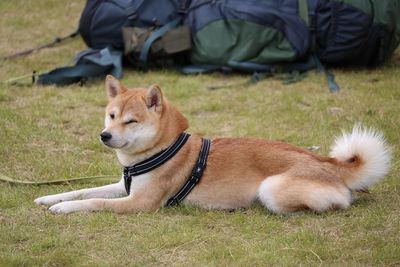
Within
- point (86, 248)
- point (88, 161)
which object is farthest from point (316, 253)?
point (88, 161)

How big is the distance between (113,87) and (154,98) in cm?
35

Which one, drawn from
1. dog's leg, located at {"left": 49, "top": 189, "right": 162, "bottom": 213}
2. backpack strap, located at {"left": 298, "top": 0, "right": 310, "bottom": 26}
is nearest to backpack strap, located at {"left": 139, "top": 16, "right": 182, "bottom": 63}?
backpack strap, located at {"left": 298, "top": 0, "right": 310, "bottom": 26}

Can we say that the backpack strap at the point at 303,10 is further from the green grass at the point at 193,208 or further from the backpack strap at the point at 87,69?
the backpack strap at the point at 87,69

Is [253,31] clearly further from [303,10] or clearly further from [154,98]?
[154,98]

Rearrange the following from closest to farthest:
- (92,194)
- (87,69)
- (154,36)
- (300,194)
Answer: (300,194) < (92,194) < (87,69) < (154,36)

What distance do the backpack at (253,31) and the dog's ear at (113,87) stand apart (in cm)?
333

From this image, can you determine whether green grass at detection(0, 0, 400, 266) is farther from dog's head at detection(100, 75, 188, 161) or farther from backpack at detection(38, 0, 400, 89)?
dog's head at detection(100, 75, 188, 161)

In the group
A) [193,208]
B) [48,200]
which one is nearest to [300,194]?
[193,208]

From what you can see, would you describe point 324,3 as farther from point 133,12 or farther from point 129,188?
point 129,188

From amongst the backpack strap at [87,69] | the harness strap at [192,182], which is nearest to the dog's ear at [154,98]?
the harness strap at [192,182]

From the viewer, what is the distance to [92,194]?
4.58 meters

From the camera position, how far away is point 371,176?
169 inches

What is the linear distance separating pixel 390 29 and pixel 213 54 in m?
2.05

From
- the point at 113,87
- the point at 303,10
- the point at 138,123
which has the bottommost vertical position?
the point at 303,10
